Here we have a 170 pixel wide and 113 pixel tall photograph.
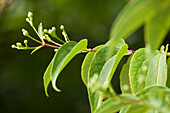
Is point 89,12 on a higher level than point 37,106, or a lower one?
higher

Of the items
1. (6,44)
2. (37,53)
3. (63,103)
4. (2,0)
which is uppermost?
(2,0)

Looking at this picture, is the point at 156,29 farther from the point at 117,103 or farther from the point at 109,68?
the point at 109,68

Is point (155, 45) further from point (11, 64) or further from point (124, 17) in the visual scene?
point (11, 64)

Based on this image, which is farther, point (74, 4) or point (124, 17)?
point (74, 4)

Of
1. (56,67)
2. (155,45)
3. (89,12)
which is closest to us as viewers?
(155,45)

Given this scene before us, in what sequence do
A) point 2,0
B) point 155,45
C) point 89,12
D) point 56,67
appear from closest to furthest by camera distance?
point 155,45, point 56,67, point 2,0, point 89,12

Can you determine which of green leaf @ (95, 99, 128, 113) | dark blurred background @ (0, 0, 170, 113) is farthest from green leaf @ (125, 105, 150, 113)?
dark blurred background @ (0, 0, 170, 113)

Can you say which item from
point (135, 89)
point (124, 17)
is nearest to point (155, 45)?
point (124, 17)

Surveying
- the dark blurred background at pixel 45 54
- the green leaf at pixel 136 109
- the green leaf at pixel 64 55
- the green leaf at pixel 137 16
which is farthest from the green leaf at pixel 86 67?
the dark blurred background at pixel 45 54
